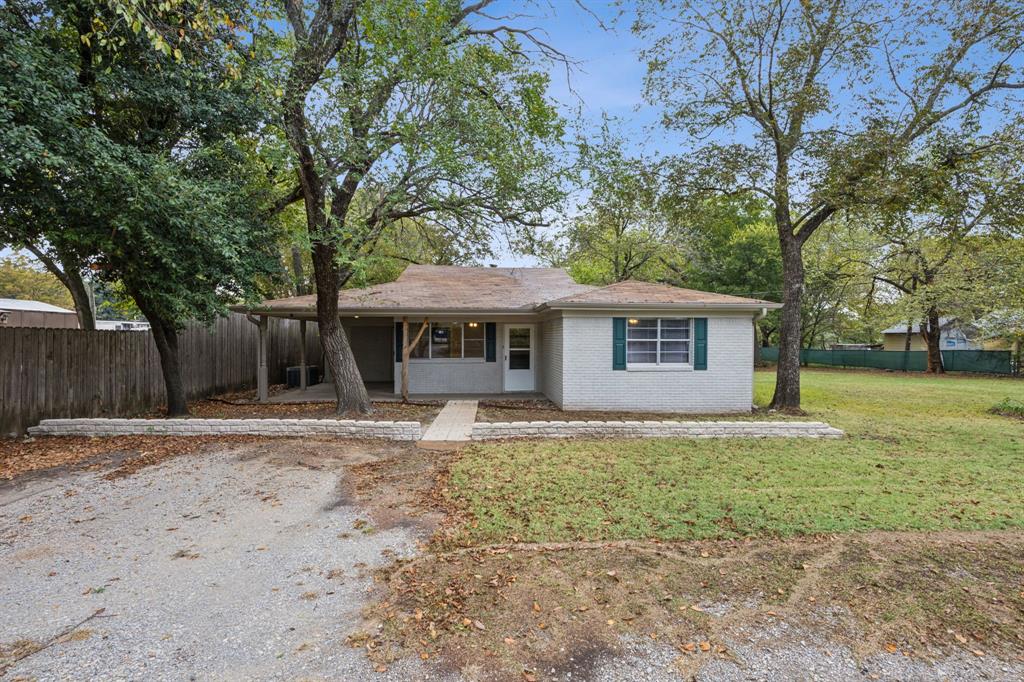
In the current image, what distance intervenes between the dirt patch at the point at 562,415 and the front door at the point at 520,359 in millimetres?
1975

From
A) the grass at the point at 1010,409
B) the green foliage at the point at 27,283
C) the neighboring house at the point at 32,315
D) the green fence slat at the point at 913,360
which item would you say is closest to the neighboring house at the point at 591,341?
the grass at the point at 1010,409

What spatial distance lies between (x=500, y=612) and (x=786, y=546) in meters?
2.49

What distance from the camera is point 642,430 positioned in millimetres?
8203

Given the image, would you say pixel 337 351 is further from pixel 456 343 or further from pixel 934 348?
pixel 934 348

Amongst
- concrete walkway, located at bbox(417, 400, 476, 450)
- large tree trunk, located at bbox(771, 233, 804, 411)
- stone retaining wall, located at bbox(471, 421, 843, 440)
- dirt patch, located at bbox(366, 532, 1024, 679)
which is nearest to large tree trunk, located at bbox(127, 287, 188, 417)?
concrete walkway, located at bbox(417, 400, 476, 450)

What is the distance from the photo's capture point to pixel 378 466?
6449 millimetres

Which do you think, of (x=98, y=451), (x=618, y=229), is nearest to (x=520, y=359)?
(x=98, y=451)

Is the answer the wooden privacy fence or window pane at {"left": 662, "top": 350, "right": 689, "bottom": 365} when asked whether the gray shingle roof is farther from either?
the wooden privacy fence

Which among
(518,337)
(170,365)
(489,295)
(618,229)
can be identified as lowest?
(170,365)

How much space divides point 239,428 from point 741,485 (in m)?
7.62

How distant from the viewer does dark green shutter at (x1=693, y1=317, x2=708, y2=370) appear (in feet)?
35.4

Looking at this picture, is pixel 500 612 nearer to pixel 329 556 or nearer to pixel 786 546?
pixel 329 556

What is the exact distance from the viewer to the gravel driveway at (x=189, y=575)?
8.74 feet

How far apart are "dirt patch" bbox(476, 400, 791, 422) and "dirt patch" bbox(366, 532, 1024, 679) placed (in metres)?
5.64
